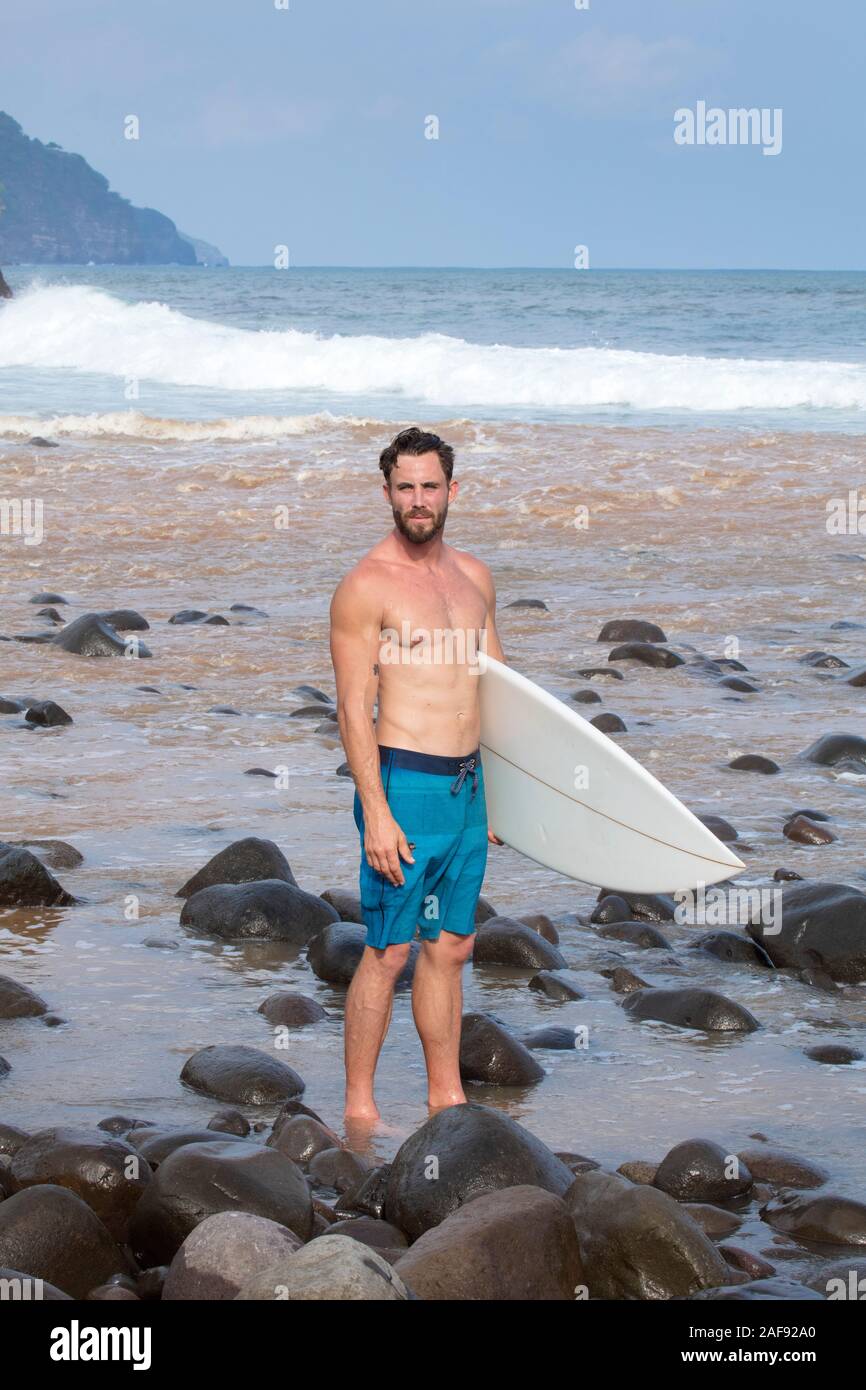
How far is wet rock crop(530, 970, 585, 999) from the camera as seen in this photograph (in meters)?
5.35

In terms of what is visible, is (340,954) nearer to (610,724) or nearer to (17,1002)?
(17,1002)

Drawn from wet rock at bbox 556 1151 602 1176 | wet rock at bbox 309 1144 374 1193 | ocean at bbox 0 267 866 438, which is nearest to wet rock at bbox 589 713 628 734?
wet rock at bbox 556 1151 602 1176

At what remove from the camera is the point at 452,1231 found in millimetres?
3416

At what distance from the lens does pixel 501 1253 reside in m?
3.37

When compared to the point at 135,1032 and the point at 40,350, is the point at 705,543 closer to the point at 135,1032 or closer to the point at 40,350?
the point at 135,1032

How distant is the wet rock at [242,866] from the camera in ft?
19.9

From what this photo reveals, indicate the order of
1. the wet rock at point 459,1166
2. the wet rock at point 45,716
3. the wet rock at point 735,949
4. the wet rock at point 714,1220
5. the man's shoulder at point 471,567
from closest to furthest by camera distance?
the wet rock at point 459,1166 < the wet rock at point 714,1220 < the man's shoulder at point 471,567 < the wet rock at point 735,949 < the wet rock at point 45,716

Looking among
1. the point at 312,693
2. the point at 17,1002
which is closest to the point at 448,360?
the point at 312,693

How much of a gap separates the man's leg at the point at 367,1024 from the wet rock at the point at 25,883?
6.34ft

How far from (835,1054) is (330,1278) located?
228 centimetres

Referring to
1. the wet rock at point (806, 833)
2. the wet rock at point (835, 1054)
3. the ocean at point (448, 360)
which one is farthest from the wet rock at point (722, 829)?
the ocean at point (448, 360)

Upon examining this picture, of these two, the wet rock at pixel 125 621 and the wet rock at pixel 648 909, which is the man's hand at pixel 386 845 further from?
the wet rock at pixel 125 621
